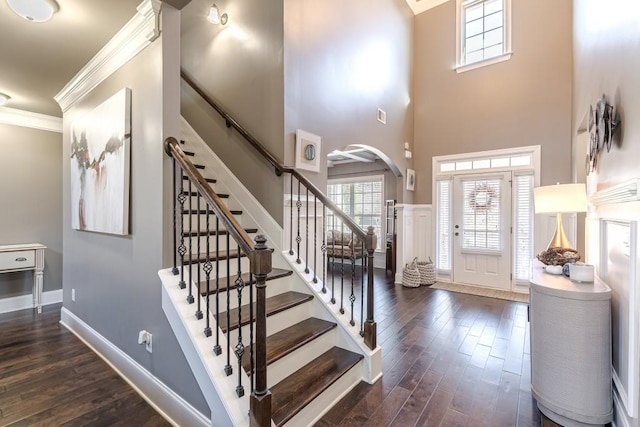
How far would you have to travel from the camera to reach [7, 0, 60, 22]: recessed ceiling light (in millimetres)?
1808

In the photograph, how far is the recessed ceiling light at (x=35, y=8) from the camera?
5.93 ft

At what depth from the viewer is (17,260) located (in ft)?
Answer: 11.9

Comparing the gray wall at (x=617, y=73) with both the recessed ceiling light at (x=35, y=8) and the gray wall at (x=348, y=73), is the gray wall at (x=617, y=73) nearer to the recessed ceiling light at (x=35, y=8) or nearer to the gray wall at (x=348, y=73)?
the gray wall at (x=348, y=73)

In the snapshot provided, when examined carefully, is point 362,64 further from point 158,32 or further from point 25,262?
point 25,262

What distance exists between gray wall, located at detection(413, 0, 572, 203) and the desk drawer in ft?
19.1

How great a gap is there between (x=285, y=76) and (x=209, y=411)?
268cm

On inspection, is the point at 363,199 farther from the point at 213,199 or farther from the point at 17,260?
the point at 17,260

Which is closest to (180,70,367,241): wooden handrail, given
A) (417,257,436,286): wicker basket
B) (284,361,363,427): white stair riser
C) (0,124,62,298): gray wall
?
(284,361,363,427): white stair riser

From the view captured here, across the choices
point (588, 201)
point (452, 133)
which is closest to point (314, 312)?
point (588, 201)

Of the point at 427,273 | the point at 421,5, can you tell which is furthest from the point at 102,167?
the point at 421,5

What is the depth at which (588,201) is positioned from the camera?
2.78 m

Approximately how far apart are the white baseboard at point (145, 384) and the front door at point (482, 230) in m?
4.70

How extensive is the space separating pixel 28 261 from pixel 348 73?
461cm

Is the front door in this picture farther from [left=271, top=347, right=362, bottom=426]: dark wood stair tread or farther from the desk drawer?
the desk drawer
